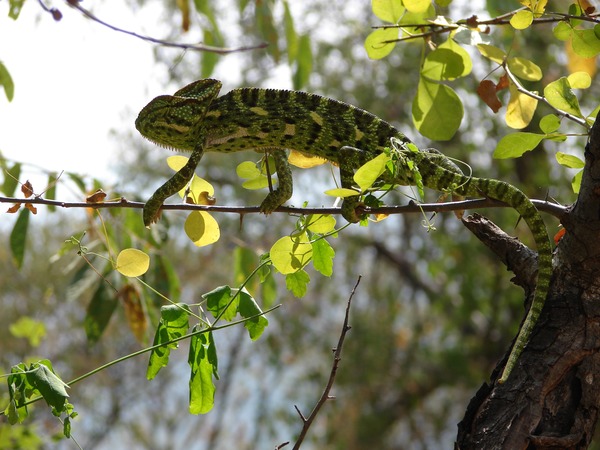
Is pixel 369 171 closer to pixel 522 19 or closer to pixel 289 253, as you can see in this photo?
pixel 289 253

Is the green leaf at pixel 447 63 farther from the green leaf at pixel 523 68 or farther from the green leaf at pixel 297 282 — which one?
the green leaf at pixel 297 282

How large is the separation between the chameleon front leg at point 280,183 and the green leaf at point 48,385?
0.73 m

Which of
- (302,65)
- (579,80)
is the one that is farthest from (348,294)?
(579,80)

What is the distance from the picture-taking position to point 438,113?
1.39 meters

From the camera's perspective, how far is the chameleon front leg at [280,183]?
179 cm

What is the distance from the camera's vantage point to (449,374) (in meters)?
6.76

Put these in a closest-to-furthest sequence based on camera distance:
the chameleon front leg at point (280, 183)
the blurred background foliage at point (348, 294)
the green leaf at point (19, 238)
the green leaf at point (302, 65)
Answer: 1. the chameleon front leg at point (280, 183)
2. the green leaf at point (19, 238)
3. the green leaf at point (302, 65)
4. the blurred background foliage at point (348, 294)

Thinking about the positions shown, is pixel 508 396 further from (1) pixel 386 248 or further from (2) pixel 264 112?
(1) pixel 386 248

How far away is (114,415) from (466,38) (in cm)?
891

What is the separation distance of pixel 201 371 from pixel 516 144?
0.74 meters

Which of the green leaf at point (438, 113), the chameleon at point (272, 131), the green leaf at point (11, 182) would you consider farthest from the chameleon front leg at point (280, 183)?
the green leaf at point (11, 182)

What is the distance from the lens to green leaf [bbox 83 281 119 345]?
2.33 m

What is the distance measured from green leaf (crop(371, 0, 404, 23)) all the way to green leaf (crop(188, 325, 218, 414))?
0.68m

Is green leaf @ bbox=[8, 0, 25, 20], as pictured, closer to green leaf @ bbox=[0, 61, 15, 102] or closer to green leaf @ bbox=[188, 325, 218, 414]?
green leaf @ bbox=[0, 61, 15, 102]
